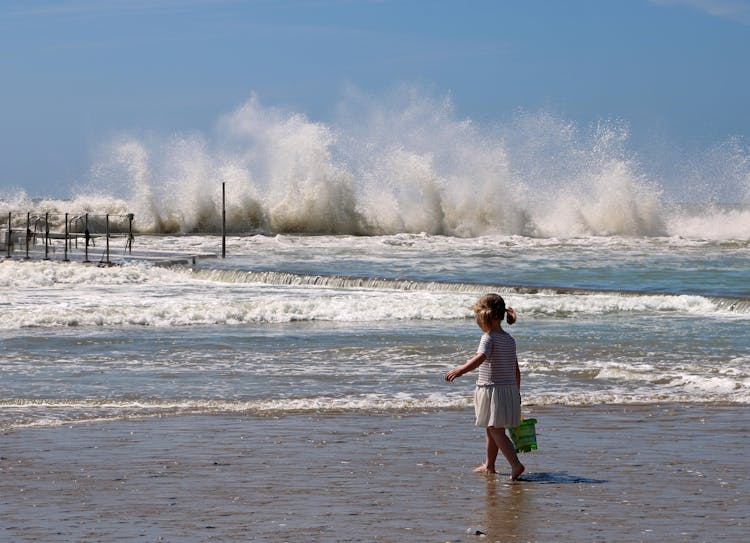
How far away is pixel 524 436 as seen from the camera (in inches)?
259

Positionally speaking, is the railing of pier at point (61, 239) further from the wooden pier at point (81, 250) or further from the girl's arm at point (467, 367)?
the girl's arm at point (467, 367)

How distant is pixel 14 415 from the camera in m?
8.85

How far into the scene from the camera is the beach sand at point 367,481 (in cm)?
510

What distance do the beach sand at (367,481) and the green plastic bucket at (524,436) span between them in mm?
138

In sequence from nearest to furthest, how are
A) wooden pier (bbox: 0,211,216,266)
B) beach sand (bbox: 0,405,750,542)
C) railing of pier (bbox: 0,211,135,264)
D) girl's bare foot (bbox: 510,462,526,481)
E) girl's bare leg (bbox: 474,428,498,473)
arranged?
1. beach sand (bbox: 0,405,750,542)
2. girl's bare foot (bbox: 510,462,526,481)
3. girl's bare leg (bbox: 474,428,498,473)
4. wooden pier (bbox: 0,211,216,266)
5. railing of pier (bbox: 0,211,135,264)

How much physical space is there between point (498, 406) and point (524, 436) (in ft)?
0.77

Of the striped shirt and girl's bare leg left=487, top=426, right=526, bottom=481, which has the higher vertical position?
the striped shirt

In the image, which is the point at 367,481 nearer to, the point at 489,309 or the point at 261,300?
the point at 489,309

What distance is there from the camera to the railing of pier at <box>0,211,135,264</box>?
93.2 ft

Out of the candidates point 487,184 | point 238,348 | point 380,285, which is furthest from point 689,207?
point 238,348

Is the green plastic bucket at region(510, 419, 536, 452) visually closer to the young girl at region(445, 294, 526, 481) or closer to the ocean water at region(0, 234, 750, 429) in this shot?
the young girl at region(445, 294, 526, 481)

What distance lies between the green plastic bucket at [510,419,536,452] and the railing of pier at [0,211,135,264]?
20.6 meters

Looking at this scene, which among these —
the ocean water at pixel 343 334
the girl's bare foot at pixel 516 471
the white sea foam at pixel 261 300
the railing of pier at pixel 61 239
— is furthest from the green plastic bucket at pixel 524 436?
the railing of pier at pixel 61 239

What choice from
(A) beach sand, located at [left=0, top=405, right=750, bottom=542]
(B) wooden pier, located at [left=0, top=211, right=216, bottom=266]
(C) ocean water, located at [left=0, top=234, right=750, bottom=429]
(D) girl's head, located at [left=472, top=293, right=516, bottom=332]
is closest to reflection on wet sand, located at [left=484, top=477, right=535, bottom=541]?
(A) beach sand, located at [left=0, top=405, right=750, bottom=542]
